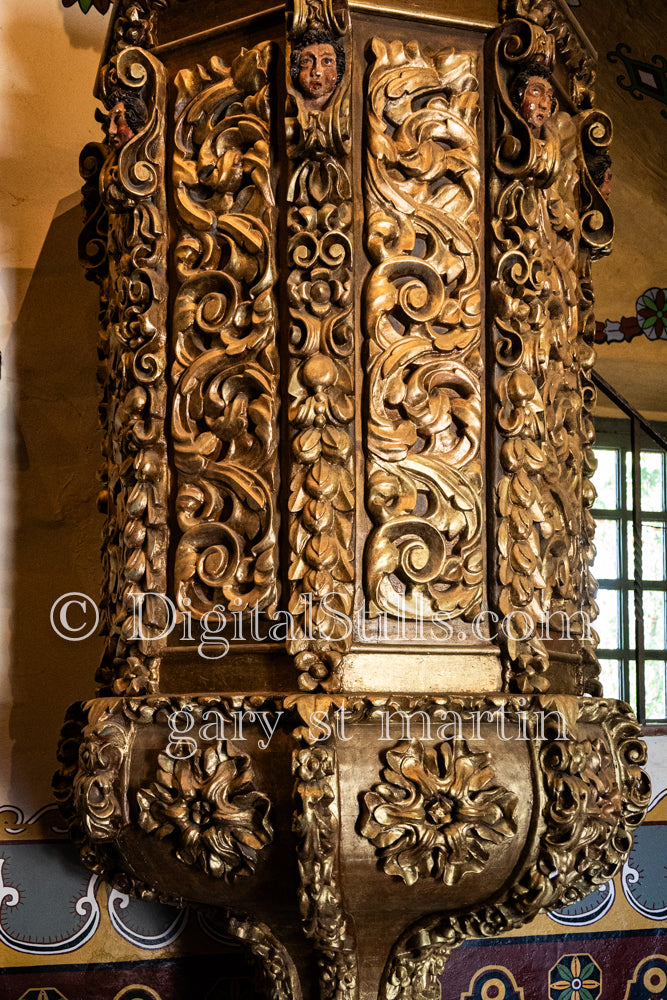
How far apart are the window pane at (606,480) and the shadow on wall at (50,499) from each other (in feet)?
5.59

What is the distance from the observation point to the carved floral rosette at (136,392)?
193 centimetres

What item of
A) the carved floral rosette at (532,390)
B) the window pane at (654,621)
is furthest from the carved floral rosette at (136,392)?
the window pane at (654,621)

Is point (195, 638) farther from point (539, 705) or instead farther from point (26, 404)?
point (26, 404)

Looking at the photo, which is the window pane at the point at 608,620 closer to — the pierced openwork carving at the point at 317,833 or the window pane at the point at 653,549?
the window pane at the point at 653,549

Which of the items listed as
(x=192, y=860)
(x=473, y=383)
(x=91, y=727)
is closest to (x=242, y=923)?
(x=192, y=860)

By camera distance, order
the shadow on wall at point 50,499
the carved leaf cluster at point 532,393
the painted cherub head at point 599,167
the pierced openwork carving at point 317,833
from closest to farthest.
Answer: the pierced openwork carving at point 317,833
the carved leaf cluster at point 532,393
the painted cherub head at point 599,167
the shadow on wall at point 50,499

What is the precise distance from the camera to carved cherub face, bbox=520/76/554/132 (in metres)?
1.95

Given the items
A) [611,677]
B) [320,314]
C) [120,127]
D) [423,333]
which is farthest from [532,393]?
[611,677]

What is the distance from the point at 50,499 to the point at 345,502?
109 centimetres

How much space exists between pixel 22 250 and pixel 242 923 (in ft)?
5.07

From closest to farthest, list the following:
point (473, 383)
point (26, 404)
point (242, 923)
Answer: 1. point (473, 383)
2. point (242, 923)
3. point (26, 404)

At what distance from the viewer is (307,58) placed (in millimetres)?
1852

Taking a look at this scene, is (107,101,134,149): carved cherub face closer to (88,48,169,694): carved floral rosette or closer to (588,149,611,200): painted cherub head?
(88,48,169,694): carved floral rosette

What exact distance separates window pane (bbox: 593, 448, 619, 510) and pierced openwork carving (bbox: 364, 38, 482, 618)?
6.31 feet
